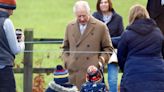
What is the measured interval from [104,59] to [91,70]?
1.30 m

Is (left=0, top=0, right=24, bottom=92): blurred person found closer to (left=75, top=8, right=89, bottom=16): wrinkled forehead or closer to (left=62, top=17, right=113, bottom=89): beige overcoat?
(left=75, top=8, right=89, bottom=16): wrinkled forehead

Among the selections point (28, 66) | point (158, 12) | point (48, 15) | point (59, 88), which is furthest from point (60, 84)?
point (48, 15)

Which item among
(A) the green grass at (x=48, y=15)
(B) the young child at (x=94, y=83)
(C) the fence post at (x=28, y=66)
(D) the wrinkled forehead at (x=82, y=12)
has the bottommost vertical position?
(A) the green grass at (x=48, y=15)

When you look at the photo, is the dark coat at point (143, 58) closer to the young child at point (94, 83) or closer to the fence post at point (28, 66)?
the young child at point (94, 83)

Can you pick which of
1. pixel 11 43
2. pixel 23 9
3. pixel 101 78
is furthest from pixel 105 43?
pixel 23 9

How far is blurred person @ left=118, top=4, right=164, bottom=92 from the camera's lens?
34.6ft

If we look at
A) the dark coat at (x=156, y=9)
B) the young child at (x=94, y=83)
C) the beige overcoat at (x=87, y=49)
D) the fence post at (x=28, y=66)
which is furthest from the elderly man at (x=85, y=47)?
the fence post at (x=28, y=66)

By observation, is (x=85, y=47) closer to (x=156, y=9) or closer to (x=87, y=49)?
(x=87, y=49)

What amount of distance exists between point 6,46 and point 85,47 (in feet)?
6.32

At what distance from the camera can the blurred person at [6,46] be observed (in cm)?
1023

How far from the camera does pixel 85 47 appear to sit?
11969 millimetres

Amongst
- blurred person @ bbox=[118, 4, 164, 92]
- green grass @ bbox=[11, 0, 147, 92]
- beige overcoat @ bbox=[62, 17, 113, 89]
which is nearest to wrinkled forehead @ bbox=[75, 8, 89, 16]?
Answer: beige overcoat @ bbox=[62, 17, 113, 89]

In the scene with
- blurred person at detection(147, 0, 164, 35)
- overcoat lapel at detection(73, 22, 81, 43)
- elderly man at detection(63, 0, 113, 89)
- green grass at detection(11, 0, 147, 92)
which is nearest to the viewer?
elderly man at detection(63, 0, 113, 89)

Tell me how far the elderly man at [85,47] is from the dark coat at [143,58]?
1.23 metres
